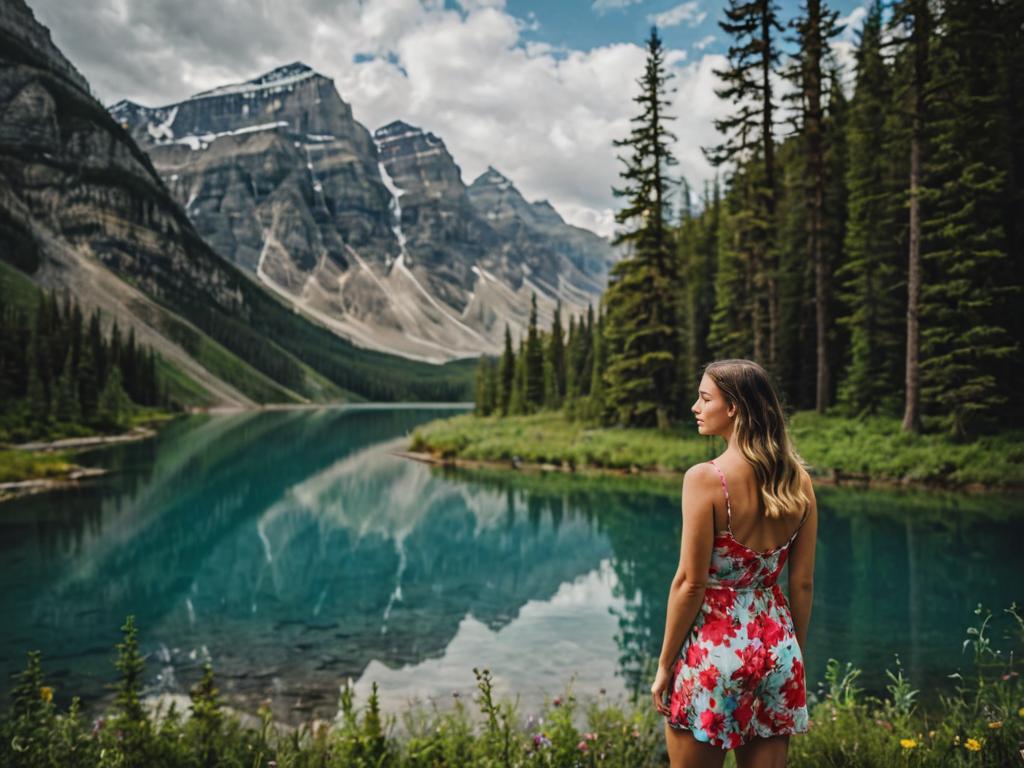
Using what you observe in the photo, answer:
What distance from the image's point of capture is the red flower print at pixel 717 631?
10.2ft

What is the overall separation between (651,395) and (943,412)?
13315 mm

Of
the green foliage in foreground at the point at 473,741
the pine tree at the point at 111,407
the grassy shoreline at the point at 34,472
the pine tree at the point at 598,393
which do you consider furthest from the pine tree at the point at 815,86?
the pine tree at the point at 111,407

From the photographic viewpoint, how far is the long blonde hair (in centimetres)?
306

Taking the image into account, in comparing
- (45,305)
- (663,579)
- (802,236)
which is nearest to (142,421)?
(45,305)

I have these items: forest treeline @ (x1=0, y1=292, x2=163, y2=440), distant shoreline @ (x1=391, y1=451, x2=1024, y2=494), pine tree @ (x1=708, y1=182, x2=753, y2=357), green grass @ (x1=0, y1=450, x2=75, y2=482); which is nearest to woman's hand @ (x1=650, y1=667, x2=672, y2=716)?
distant shoreline @ (x1=391, y1=451, x2=1024, y2=494)

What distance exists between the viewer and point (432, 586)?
52.6 ft

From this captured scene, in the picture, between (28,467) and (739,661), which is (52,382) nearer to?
(28,467)

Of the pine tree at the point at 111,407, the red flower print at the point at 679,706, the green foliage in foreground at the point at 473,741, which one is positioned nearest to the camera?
the red flower print at the point at 679,706

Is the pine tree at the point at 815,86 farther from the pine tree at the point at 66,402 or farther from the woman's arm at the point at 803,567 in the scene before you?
the pine tree at the point at 66,402

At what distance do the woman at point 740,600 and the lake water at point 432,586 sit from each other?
4.78 meters

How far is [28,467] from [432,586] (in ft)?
94.0

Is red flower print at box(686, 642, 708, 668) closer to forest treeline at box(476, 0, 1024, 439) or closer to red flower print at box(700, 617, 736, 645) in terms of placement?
red flower print at box(700, 617, 736, 645)

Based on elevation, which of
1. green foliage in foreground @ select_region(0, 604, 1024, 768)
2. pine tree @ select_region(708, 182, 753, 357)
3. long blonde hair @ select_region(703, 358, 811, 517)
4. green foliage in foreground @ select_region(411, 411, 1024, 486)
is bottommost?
green foliage in foreground @ select_region(0, 604, 1024, 768)

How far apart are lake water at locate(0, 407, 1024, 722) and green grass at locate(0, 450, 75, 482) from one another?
4.53 m
